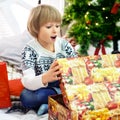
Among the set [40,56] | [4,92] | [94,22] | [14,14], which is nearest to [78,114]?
[40,56]

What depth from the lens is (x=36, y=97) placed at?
5.14 ft

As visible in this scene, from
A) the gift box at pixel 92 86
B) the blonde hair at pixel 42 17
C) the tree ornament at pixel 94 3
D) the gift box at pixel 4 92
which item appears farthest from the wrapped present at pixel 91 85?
the tree ornament at pixel 94 3

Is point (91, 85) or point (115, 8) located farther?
point (115, 8)

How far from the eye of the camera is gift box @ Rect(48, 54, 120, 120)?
1.18m

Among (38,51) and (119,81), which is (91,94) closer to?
(119,81)

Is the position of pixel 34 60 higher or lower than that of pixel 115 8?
lower

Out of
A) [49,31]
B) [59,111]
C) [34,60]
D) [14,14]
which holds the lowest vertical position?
[59,111]

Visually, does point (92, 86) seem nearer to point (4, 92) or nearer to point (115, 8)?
point (4, 92)

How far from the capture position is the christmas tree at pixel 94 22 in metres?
1.98

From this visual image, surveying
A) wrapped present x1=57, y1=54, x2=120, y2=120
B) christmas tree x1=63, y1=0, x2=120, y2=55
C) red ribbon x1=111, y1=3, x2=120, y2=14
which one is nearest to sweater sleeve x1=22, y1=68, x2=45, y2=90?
wrapped present x1=57, y1=54, x2=120, y2=120

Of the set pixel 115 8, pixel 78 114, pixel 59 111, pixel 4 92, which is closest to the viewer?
pixel 78 114

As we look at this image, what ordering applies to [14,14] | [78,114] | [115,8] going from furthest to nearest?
1. [14,14]
2. [115,8]
3. [78,114]

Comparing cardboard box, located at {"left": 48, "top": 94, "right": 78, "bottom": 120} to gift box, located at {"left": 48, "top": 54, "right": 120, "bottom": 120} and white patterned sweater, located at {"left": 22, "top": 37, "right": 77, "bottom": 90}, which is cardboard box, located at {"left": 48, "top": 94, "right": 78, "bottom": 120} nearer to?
gift box, located at {"left": 48, "top": 54, "right": 120, "bottom": 120}

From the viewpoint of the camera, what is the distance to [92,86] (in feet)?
4.07
